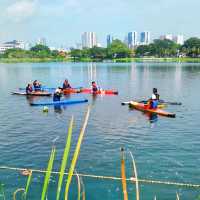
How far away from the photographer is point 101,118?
2764 cm

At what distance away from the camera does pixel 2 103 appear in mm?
38000

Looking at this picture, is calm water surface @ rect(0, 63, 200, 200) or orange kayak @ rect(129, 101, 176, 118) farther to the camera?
orange kayak @ rect(129, 101, 176, 118)

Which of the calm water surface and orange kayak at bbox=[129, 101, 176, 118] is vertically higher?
orange kayak at bbox=[129, 101, 176, 118]

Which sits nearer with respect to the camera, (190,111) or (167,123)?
(167,123)

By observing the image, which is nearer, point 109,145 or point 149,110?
point 109,145

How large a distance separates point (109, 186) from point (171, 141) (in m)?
7.75

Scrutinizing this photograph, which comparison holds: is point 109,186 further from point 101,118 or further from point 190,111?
point 190,111

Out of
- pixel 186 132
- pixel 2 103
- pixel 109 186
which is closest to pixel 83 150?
pixel 109 186

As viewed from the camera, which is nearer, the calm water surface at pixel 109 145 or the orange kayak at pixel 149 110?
the calm water surface at pixel 109 145

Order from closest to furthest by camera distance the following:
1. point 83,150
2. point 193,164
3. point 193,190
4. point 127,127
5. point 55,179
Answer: point 193,190
point 55,179
point 193,164
point 83,150
point 127,127

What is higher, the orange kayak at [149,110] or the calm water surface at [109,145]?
the orange kayak at [149,110]

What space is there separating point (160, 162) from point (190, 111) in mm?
15562

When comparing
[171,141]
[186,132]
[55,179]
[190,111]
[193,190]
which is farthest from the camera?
[190,111]

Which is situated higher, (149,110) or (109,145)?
(149,110)
